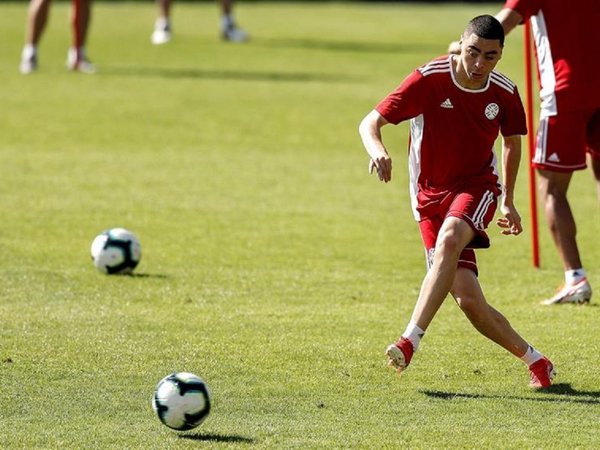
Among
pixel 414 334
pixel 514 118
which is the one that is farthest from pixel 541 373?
pixel 514 118

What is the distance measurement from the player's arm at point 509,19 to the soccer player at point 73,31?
10.8 metres

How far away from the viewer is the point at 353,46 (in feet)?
78.6

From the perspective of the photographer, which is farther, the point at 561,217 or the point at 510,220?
the point at 561,217

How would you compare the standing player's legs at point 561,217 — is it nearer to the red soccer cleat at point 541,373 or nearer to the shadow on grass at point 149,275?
the red soccer cleat at point 541,373

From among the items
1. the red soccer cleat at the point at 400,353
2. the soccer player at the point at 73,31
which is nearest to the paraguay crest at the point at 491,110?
the red soccer cleat at the point at 400,353

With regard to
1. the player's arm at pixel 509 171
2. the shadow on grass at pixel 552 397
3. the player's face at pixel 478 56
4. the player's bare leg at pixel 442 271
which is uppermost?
the player's face at pixel 478 56

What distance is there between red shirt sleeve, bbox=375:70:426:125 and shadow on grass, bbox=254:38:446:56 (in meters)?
15.5

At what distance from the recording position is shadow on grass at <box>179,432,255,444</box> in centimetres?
651

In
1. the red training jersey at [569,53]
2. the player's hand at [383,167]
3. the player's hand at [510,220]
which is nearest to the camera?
the player's hand at [383,167]

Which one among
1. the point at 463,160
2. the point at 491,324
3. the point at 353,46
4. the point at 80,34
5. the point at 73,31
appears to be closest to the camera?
the point at 491,324

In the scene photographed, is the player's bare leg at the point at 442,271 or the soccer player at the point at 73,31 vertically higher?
the soccer player at the point at 73,31

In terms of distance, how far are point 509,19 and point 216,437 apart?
4.15 m

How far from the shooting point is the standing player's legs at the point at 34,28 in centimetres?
1923

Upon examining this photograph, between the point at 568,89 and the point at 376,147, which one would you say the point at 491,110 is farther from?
the point at 568,89
